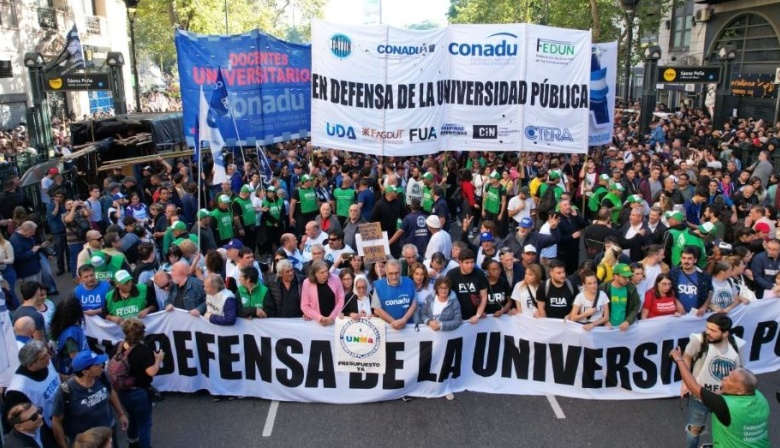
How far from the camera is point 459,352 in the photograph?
22.0 ft

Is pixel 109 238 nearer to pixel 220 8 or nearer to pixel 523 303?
pixel 523 303

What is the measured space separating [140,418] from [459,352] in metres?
3.18

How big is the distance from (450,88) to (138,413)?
23.2 feet

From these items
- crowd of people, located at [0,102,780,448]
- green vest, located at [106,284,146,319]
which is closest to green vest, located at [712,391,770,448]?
crowd of people, located at [0,102,780,448]

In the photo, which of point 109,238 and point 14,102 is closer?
point 109,238

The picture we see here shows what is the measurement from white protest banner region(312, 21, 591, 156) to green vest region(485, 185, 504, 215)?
129 cm

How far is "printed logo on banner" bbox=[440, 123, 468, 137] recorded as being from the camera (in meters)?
10.5

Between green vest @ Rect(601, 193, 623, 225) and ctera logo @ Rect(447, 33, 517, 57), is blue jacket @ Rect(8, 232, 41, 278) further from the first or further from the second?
green vest @ Rect(601, 193, 623, 225)

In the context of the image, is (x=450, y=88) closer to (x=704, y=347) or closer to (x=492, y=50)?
(x=492, y=50)

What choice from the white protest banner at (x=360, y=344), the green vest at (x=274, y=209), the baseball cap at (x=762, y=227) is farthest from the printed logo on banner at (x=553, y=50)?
the white protest banner at (x=360, y=344)

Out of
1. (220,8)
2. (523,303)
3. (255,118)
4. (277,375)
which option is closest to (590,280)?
(523,303)

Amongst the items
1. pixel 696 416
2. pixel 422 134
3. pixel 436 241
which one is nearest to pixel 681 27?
pixel 422 134

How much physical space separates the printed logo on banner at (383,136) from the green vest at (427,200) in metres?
1.64

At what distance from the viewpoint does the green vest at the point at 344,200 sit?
36.5ft
